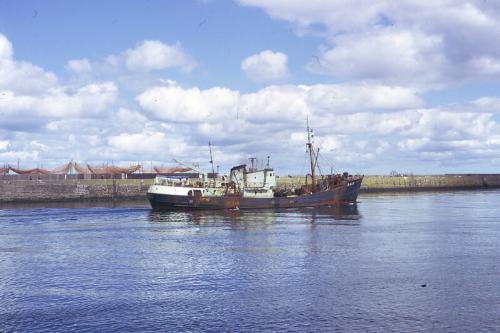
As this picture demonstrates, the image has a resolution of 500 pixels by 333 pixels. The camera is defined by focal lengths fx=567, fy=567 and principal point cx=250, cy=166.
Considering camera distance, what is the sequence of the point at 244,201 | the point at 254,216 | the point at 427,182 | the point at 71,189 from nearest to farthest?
the point at 254,216
the point at 244,201
the point at 71,189
the point at 427,182

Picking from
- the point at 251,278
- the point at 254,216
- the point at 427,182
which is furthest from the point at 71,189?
the point at 427,182

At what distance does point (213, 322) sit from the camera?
70.4ft

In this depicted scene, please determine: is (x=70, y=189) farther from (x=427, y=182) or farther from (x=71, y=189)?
(x=427, y=182)

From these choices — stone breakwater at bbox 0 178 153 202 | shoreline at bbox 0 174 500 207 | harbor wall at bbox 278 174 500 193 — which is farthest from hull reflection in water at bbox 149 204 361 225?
harbor wall at bbox 278 174 500 193

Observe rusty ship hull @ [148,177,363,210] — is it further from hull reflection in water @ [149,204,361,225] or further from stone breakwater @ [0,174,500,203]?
stone breakwater @ [0,174,500,203]

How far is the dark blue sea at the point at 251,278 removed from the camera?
21.6 meters

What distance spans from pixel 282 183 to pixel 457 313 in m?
106

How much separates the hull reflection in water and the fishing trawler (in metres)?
1.36

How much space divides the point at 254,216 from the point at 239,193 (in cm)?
1116

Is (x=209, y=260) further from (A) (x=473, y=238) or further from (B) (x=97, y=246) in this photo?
(A) (x=473, y=238)

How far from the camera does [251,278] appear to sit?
96.4 feet

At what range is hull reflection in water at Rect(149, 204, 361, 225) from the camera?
61116mm

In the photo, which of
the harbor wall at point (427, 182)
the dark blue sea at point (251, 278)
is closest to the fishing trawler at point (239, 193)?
the dark blue sea at point (251, 278)

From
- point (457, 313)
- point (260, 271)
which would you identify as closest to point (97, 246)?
point (260, 271)
